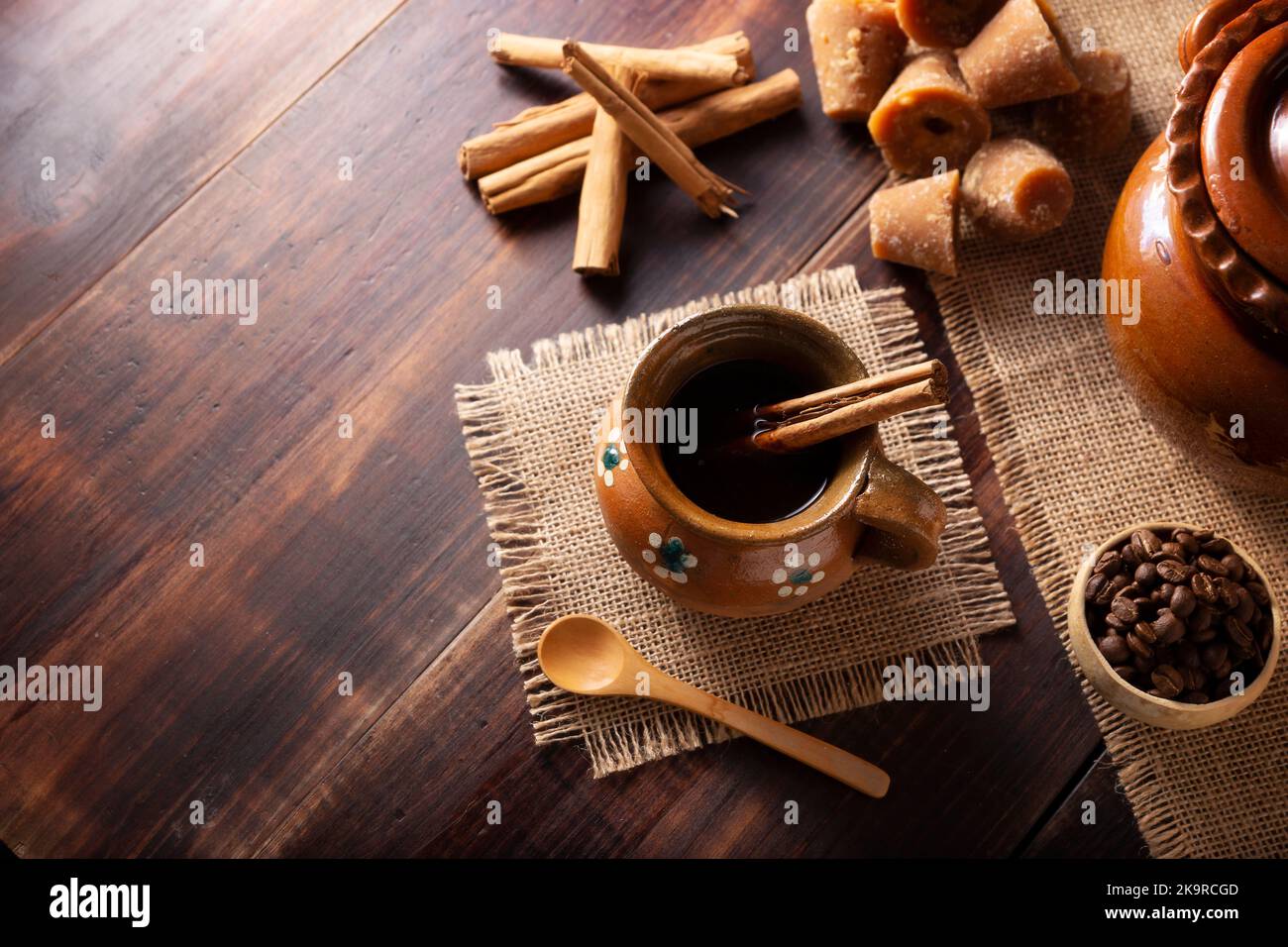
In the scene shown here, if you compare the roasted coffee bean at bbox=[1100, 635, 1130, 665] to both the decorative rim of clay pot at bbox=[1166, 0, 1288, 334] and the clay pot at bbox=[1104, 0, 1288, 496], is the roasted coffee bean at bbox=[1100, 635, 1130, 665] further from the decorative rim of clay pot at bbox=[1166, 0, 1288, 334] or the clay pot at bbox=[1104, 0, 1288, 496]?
the decorative rim of clay pot at bbox=[1166, 0, 1288, 334]

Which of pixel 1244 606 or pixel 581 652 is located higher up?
pixel 1244 606

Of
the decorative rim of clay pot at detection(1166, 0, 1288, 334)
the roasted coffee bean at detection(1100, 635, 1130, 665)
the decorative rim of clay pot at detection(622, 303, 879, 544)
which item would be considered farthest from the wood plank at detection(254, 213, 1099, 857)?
the decorative rim of clay pot at detection(1166, 0, 1288, 334)

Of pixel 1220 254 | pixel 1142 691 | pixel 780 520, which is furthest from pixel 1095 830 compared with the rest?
pixel 1220 254

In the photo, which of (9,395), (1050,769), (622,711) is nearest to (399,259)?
(9,395)

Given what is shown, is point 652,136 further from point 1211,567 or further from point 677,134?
point 1211,567

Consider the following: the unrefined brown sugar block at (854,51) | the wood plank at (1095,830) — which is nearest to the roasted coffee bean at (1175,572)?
the wood plank at (1095,830)
